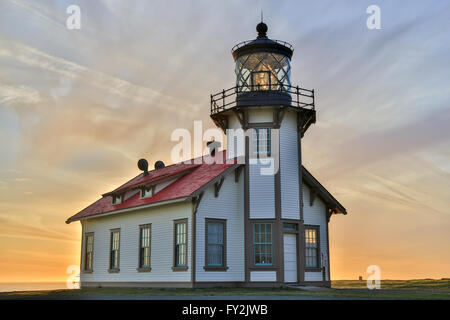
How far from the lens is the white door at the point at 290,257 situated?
2578cm

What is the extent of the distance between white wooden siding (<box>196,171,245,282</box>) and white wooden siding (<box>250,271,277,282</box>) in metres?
0.47

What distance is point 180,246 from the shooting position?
83.0 ft

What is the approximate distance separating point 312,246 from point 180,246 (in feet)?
21.5

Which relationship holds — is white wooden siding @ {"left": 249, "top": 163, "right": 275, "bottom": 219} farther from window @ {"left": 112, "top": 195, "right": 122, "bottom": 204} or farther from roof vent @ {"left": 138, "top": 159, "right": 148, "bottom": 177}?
roof vent @ {"left": 138, "top": 159, "right": 148, "bottom": 177}

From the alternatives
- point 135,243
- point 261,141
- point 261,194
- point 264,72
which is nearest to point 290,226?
point 261,194

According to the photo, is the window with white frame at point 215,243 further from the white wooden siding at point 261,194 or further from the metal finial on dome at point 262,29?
the metal finial on dome at point 262,29

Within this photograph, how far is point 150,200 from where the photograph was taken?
27.7 m

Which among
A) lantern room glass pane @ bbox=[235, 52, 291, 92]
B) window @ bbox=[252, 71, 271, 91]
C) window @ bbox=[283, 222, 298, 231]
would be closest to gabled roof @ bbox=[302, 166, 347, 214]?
window @ bbox=[283, 222, 298, 231]

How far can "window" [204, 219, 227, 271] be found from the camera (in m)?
24.7

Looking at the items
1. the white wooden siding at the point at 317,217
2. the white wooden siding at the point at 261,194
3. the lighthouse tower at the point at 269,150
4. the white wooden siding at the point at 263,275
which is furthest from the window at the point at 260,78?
the white wooden siding at the point at 263,275
